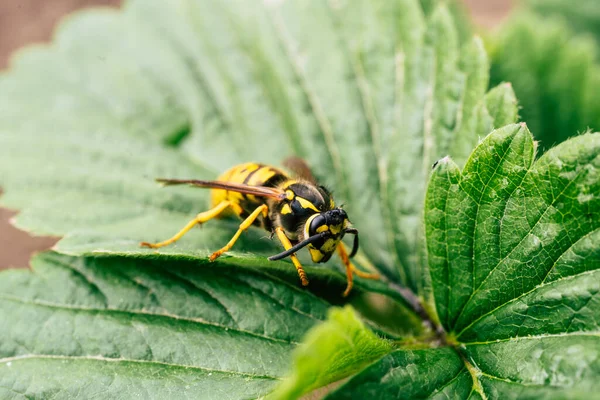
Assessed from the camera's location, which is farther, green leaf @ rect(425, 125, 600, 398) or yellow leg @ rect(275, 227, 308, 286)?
yellow leg @ rect(275, 227, 308, 286)

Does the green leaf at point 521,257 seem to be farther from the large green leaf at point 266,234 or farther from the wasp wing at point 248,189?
the wasp wing at point 248,189

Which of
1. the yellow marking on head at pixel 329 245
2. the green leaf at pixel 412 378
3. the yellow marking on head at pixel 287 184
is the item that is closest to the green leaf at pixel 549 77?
the yellow marking on head at pixel 287 184

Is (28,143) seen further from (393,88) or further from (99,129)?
(393,88)

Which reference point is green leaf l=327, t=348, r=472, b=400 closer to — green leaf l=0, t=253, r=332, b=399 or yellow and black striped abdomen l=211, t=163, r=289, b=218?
green leaf l=0, t=253, r=332, b=399

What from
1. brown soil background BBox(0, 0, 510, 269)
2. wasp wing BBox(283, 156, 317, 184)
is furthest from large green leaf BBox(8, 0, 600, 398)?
brown soil background BBox(0, 0, 510, 269)

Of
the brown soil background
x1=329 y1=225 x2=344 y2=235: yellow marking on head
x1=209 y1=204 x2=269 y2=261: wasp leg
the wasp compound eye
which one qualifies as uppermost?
the brown soil background

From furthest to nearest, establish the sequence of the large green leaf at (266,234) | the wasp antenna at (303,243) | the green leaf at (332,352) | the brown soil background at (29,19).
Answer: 1. the brown soil background at (29,19)
2. the wasp antenna at (303,243)
3. the large green leaf at (266,234)
4. the green leaf at (332,352)
